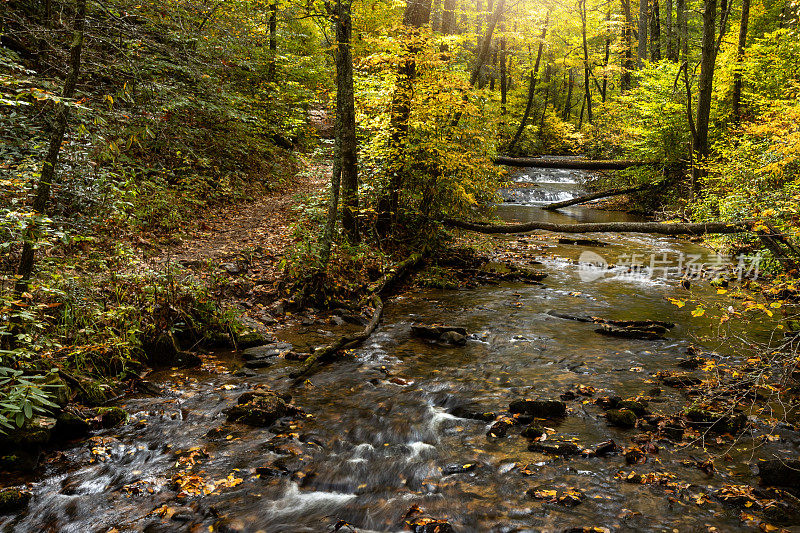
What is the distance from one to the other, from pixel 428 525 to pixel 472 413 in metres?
1.91

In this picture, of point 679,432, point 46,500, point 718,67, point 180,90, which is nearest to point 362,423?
point 46,500

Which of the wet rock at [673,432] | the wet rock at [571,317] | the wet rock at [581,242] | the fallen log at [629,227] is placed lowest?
the wet rock at [673,432]

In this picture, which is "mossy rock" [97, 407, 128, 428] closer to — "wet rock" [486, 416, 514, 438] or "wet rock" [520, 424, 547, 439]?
"wet rock" [486, 416, 514, 438]

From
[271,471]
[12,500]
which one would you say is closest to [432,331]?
[271,471]

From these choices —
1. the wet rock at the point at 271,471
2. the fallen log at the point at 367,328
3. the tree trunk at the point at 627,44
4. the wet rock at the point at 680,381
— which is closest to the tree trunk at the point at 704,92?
the fallen log at the point at 367,328

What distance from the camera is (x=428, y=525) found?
3.46 meters

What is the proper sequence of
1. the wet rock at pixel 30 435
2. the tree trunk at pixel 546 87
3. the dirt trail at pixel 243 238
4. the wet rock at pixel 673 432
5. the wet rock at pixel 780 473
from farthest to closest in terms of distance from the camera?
the tree trunk at pixel 546 87 → the dirt trail at pixel 243 238 → the wet rock at pixel 673 432 → the wet rock at pixel 30 435 → the wet rock at pixel 780 473

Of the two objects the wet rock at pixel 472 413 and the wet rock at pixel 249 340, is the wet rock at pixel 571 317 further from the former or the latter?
the wet rock at pixel 249 340

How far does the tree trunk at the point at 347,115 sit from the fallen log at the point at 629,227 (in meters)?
3.04

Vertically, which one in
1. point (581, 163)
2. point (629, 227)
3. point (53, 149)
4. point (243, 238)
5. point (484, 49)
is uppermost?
point (484, 49)

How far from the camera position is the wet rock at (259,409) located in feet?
16.1

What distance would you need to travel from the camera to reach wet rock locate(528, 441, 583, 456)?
4.37 metres

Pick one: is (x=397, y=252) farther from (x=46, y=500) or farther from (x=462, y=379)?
(x=46, y=500)

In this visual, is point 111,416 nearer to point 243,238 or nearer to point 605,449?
point 605,449
